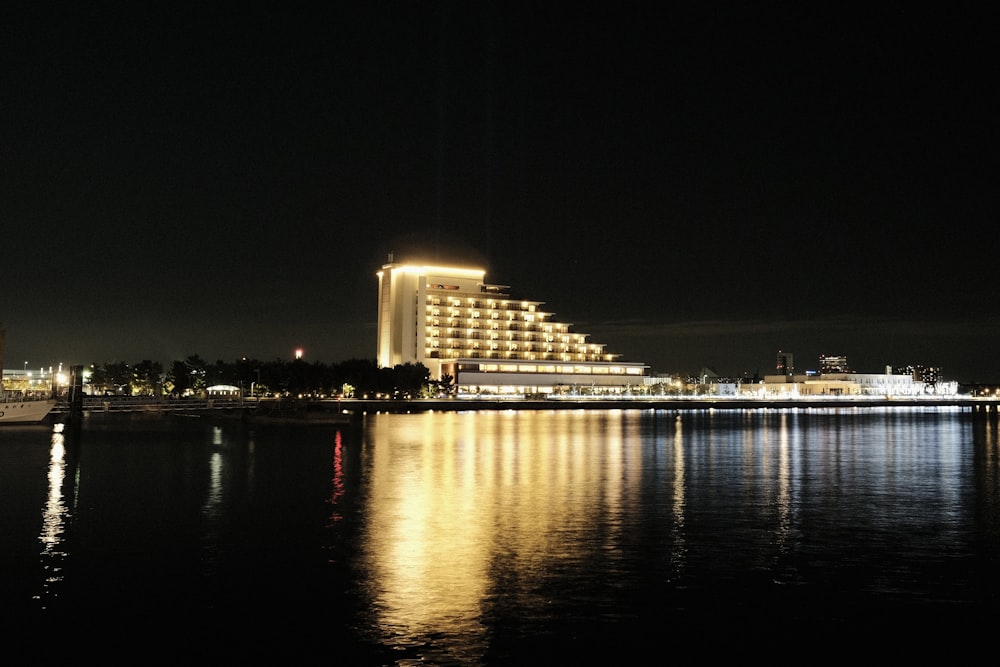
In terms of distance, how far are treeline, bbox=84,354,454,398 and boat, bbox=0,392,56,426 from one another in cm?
4006

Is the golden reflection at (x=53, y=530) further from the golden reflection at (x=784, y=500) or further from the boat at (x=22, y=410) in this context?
the boat at (x=22, y=410)

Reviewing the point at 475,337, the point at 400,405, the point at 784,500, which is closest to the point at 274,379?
the point at 400,405

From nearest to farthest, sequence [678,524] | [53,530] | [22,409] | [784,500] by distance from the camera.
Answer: [53,530] < [678,524] < [784,500] < [22,409]

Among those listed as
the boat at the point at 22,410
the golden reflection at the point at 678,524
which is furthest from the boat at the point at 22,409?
the golden reflection at the point at 678,524

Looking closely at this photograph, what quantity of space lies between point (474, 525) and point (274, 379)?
109566 millimetres

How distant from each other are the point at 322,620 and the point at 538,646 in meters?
4.17

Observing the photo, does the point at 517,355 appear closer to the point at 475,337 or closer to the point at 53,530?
the point at 475,337

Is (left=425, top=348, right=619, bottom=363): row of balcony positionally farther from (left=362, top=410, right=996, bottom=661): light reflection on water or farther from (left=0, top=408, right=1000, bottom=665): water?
(left=0, top=408, right=1000, bottom=665): water

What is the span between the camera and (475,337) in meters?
164

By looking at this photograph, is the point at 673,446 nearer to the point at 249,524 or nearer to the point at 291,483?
the point at 291,483

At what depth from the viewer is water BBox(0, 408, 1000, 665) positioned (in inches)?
631

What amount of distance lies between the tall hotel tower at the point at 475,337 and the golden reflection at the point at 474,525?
103421mm

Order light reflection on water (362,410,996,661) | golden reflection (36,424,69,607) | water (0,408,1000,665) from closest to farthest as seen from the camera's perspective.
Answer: water (0,408,1000,665) < light reflection on water (362,410,996,661) < golden reflection (36,424,69,607)

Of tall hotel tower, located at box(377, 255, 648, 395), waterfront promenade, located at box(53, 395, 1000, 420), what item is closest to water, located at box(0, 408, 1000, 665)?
waterfront promenade, located at box(53, 395, 1000, 420)
